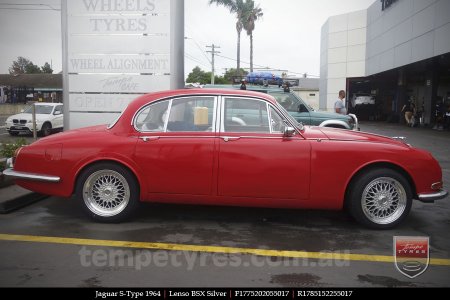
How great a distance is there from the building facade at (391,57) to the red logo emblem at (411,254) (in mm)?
17040

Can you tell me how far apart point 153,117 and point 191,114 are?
1.58 ft

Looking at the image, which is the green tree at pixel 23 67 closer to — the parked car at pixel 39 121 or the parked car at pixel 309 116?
the parked car at pixel 39 121

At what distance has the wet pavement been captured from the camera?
3520 millimetres

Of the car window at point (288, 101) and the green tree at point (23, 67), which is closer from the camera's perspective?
the car window at point (288, 101)

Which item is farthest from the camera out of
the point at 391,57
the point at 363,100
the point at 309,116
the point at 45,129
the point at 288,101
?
the point at 363,100

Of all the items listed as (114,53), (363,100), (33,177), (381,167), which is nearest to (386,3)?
(363,100)

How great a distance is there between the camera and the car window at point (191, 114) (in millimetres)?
5035

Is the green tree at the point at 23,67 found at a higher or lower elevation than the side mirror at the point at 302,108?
higher

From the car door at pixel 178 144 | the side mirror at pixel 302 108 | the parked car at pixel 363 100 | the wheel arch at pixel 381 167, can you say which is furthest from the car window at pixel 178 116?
the parked car at pixel 363 100

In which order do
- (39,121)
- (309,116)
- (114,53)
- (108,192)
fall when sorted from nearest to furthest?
(108,192) → (114,53) → (309,116) → (39,121)

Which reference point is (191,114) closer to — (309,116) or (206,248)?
(206,248)

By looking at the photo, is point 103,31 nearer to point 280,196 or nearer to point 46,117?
point 280,196

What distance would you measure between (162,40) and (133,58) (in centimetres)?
66

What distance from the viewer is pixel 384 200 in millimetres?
4906
